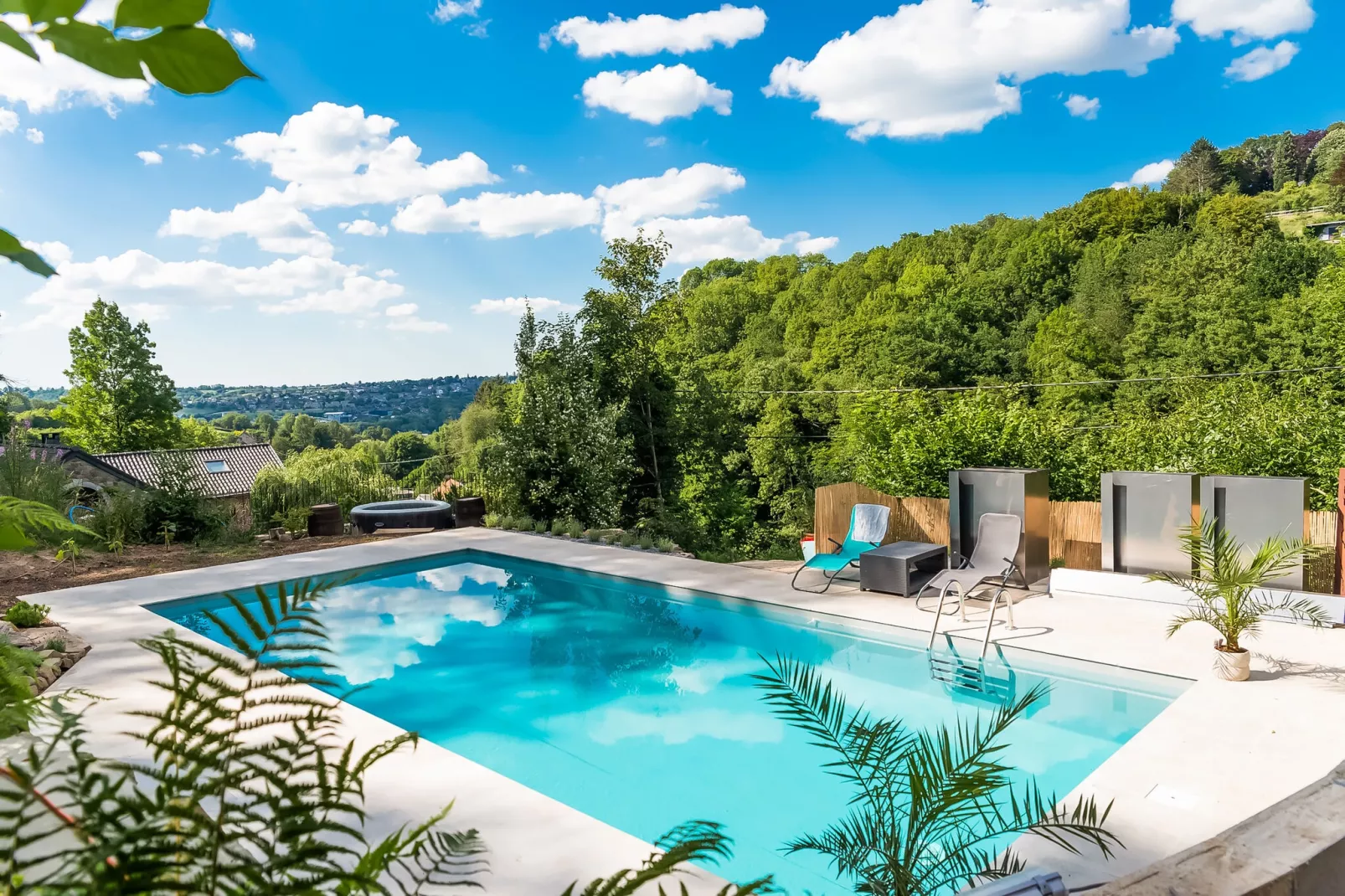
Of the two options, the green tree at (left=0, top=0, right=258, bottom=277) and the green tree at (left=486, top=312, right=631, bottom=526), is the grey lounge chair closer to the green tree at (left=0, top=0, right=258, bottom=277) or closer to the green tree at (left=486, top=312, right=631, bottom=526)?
the green tree at (left=486, top=312, right=631, bottom=526)

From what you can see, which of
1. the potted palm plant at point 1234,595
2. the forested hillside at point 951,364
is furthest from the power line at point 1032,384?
the potted palm plant at point 1234,595

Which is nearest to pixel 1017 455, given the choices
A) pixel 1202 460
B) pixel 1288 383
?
pixel 1202 460

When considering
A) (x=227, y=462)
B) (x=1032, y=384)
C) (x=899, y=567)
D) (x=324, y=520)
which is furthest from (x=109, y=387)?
(x=1032, y=384)

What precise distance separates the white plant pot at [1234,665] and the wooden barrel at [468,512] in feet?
34.5

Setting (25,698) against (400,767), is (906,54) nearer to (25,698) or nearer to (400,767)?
(400,767)

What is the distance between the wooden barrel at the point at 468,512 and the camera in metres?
13.2

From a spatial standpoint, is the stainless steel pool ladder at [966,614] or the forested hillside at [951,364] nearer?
the stainless steel pool ladder at [966,614]

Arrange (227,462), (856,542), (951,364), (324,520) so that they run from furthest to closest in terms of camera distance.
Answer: (227,462) → (951,364) → (324,520) → (856,542)

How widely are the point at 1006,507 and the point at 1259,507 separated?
2.11m

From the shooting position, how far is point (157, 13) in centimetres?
40

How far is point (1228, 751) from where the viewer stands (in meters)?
4.41

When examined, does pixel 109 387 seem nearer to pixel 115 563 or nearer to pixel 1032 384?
pixel 115 563

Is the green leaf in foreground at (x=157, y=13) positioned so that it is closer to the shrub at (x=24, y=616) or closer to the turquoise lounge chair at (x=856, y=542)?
the shrub at (x=24, y=616)

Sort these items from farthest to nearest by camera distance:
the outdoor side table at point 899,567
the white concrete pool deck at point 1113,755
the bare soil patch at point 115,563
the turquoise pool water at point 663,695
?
the bare soil patch at point 115,563 < the outdoor side table at point 899,567 < the turquoise pool water at point 663,695 < the white concrete pool deck at point 1113,755
